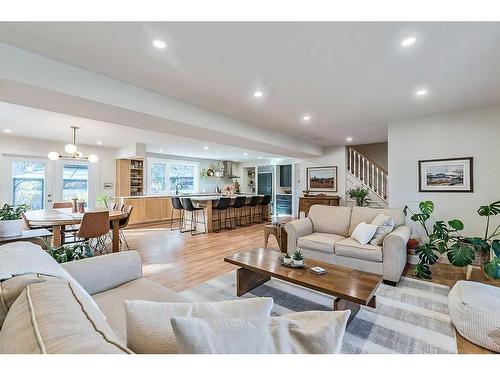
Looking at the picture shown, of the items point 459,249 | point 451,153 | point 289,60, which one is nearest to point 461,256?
point 459,249

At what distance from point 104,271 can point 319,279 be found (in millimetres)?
1703

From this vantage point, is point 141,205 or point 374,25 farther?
point 141,205

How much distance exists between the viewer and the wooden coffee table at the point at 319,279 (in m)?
1.87

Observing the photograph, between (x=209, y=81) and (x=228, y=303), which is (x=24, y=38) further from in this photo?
(x=228, y=303)

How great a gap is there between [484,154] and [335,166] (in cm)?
337

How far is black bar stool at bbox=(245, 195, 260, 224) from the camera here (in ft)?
23.8

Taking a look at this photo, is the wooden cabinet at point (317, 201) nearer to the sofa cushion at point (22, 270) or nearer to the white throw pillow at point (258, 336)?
the sofa cushion at point (22, 270)

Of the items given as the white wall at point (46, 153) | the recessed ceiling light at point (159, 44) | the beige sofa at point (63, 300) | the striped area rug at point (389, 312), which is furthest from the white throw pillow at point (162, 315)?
the white wall at point (46, 153)

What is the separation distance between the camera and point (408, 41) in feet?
6.40

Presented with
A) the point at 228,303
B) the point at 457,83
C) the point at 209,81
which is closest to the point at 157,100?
the point at 209,81

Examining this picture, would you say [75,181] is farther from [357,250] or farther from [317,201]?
[357,250]
